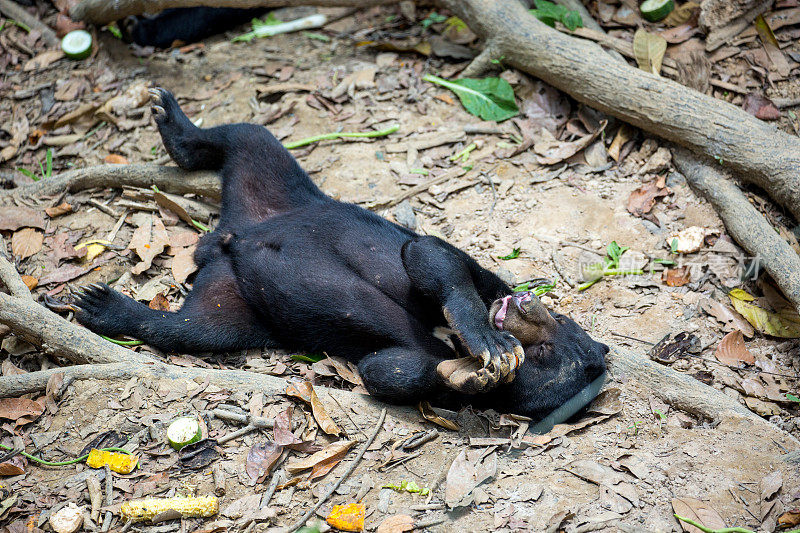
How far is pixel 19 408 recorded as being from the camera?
12.6ft

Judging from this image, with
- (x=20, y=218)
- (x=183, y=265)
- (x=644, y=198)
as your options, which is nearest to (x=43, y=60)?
(x=20, y=218)

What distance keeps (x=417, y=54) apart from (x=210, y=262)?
323cm

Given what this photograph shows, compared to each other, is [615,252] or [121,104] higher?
[121,104]

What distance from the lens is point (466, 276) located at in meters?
4.09

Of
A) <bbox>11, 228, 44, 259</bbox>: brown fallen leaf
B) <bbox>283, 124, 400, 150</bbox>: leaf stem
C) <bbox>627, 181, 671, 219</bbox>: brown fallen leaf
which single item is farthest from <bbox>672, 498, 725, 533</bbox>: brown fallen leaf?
<bbox>11, 228, 44, 259</bbox>: brown fallen leaf

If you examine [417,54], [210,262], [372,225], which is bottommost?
[210,262]

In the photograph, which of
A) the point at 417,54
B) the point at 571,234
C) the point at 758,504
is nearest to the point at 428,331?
the point at 571,234

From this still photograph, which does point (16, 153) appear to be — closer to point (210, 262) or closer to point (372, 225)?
point (210, 262)

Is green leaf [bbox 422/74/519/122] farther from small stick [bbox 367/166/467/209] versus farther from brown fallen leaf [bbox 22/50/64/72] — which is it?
brown fallen leaf [bbox 22/50/64/72]

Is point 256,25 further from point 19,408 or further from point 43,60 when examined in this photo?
point 19,408

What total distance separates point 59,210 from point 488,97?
12.5 feet

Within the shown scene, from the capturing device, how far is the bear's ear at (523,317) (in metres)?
3.89

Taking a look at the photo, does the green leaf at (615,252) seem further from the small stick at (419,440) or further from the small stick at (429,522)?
the small stick at (429,522)

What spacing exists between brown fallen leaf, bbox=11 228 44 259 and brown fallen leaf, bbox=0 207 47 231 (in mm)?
45
